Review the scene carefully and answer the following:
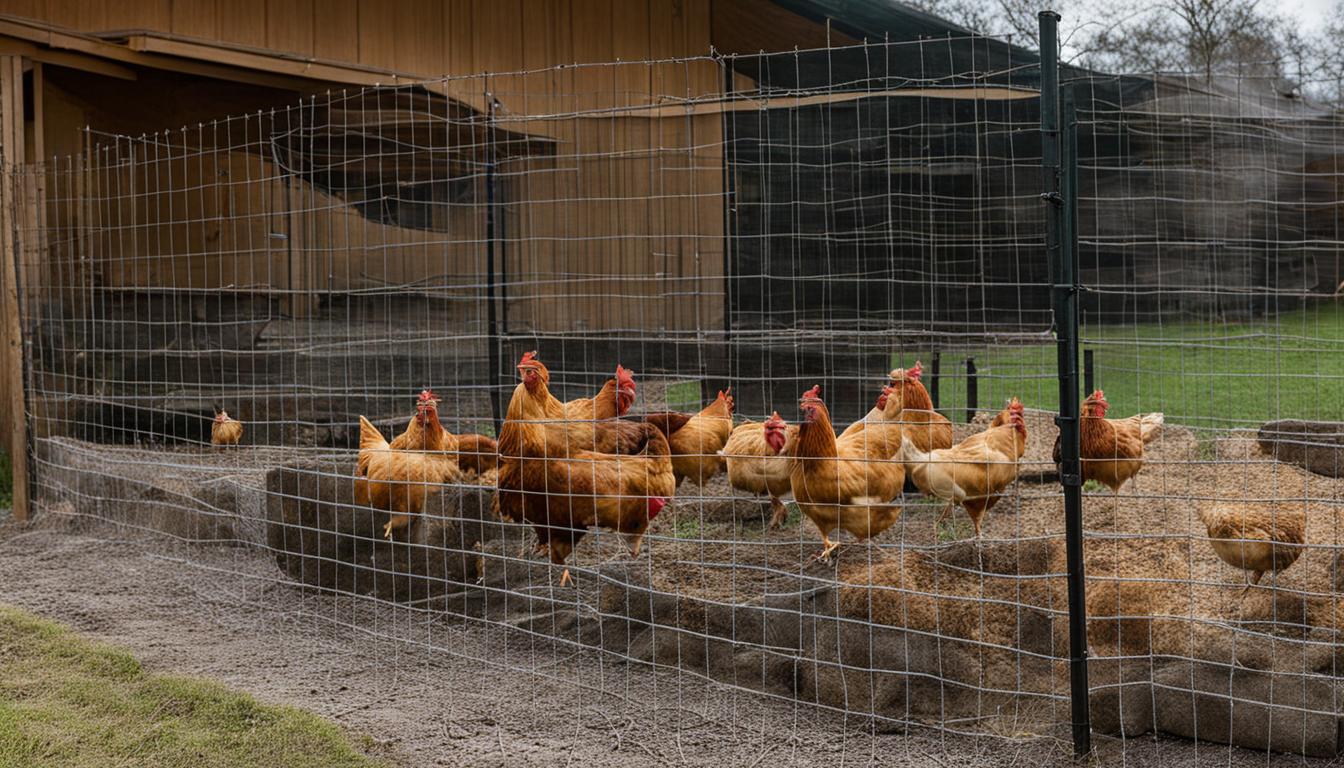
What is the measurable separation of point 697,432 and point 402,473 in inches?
65.8

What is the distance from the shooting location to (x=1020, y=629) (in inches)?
156

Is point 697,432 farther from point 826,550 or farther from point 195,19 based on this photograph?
point 195,19

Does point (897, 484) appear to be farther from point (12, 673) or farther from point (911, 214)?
point (12, 673)

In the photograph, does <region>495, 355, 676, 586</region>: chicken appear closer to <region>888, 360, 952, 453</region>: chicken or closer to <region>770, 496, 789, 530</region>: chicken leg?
<region>770, 496, 789, 530</region>: chicken leg

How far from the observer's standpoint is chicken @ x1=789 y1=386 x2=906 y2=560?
15.5 feet

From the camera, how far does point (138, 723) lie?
4.05 meters

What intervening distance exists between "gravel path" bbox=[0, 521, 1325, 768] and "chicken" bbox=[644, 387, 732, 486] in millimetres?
1595

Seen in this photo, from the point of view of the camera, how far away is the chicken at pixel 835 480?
15.5 feet

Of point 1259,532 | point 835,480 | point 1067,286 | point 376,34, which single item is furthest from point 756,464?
point 376,34

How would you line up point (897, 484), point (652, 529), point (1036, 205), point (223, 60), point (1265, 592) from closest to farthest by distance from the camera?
point (1265, 592) < point (897, 484) < point (652, 529) < point (1036, 205) < point (223, 60)

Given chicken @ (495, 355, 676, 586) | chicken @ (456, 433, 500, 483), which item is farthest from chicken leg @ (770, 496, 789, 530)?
chicken @ (456, 433, 500, 483)

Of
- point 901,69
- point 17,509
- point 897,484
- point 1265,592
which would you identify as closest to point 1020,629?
point 1265,592

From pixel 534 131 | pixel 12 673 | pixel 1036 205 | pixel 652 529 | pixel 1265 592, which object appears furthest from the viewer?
pixel 534 131

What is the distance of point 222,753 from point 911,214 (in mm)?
5410
